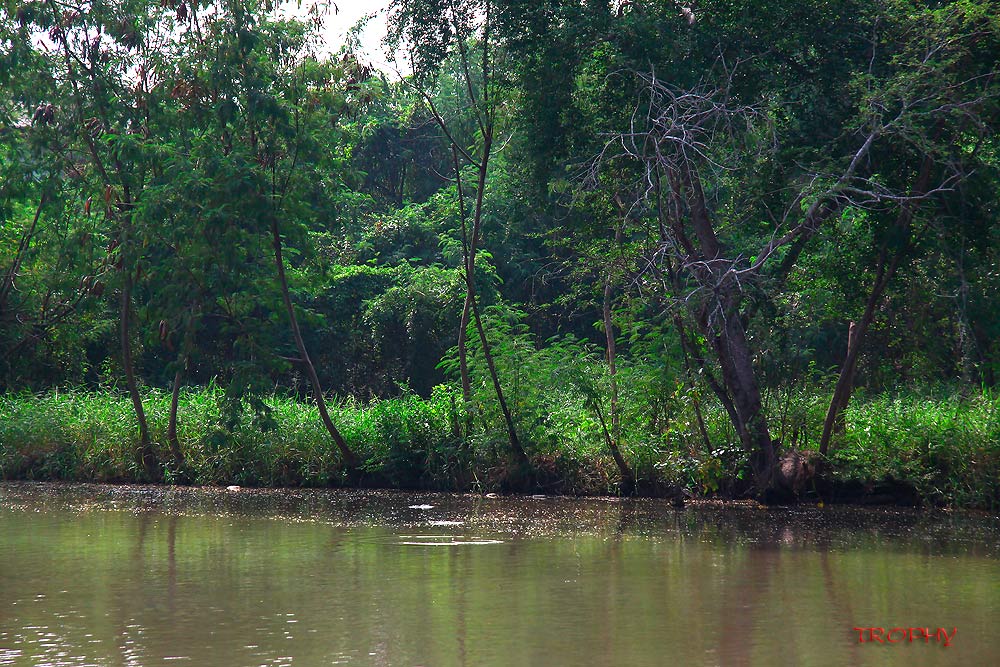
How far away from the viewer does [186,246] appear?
15.5 metres

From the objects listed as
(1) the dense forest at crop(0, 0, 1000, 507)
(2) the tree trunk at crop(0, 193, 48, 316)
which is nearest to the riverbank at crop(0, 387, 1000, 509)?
(1) the dense forest at crop(0, 0, 1000, 507)

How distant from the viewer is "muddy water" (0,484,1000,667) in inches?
256

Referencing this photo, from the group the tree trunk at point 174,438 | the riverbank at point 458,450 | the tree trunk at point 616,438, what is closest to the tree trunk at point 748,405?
the riverbank at point 458,450

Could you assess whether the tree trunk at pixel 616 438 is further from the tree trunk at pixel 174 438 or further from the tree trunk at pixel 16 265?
the tree trunk at pixel 16 265

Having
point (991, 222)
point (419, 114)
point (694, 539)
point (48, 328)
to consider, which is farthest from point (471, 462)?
point (419, 114)

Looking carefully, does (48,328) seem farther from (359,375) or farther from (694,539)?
(694,539)

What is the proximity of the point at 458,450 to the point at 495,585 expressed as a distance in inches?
243


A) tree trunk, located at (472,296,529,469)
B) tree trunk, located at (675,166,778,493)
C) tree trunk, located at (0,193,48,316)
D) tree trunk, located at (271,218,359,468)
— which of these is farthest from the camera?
tree trunk, located at (0,193,48,316)

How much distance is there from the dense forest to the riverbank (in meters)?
0.04

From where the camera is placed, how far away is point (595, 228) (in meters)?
13.7

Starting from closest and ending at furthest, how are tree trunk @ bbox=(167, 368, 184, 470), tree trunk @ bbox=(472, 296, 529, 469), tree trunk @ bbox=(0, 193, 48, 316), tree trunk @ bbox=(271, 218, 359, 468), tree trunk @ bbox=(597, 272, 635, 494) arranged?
tree trunk @ bbox=(597, 272, 635, 494) → tree trunk @ bbox=(472, 296, 529, 469) → tree trunk @ bbox=(271, 218, 359, 468) → tree trunk @ bbox=(167, 368, 184, 470) → tree trunk @ bbox=(0, 193, 48, 316)

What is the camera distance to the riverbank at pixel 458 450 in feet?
41.3

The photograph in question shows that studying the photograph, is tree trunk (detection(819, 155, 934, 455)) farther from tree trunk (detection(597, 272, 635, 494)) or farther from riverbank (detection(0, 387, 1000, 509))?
tree trunk (detection(597, 272, 635, 494))

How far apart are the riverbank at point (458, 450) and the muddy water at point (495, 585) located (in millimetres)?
551
